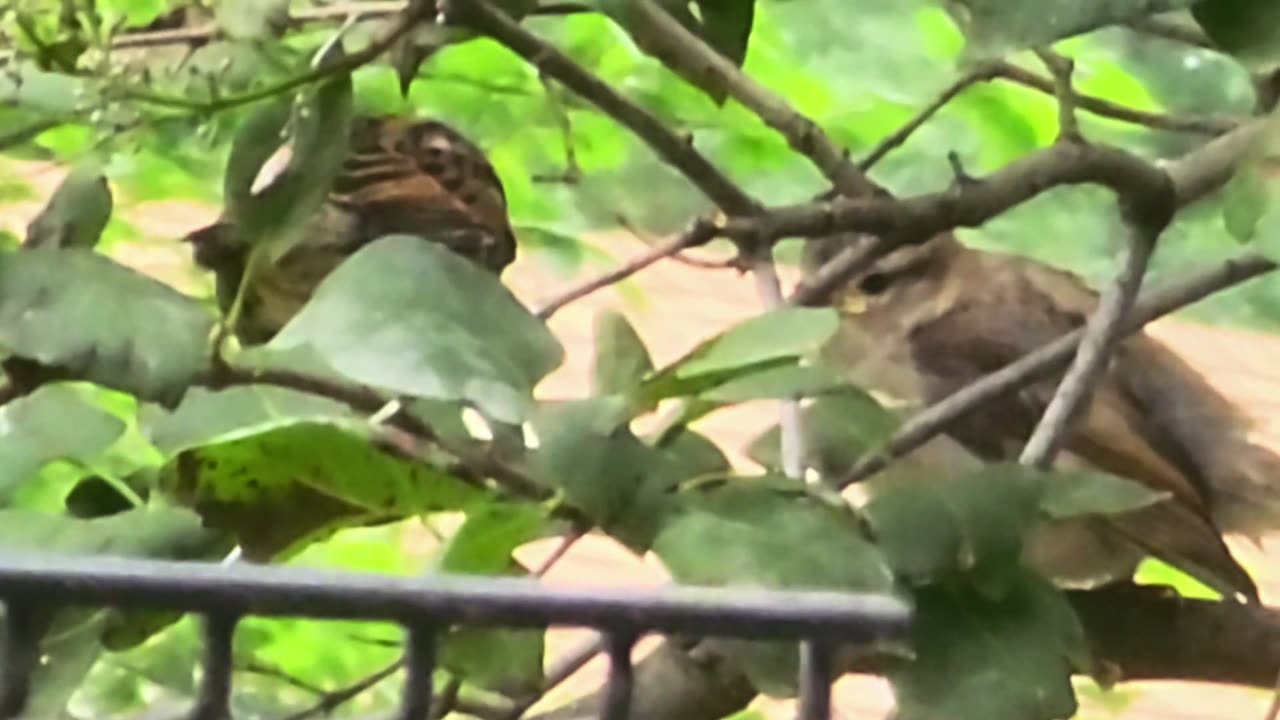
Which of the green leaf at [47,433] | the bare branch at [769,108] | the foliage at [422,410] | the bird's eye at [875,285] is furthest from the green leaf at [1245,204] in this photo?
the bird's eye at [875,285]

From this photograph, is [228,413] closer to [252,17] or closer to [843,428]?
[252,17]

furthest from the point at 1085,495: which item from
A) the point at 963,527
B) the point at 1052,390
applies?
the point at 1052,390

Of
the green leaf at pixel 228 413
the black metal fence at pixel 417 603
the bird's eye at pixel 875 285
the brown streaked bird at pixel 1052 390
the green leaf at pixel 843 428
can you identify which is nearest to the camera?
the black metal fence at pixel 417 603

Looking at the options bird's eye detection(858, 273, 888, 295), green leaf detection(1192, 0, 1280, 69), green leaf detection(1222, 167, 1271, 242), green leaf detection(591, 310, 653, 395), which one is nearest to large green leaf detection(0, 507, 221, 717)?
green leaf detection(591, 310, 653, 395)

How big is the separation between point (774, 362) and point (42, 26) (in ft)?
0.62

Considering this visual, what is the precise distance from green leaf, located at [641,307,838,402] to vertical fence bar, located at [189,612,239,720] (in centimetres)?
10

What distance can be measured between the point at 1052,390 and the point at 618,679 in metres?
0.66

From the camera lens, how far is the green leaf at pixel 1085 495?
1.27 feet

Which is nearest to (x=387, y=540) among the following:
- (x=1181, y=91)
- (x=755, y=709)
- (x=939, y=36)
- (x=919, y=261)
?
(x=755, y=709)

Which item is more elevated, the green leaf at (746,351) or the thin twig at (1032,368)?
the green leaf at (746,351)

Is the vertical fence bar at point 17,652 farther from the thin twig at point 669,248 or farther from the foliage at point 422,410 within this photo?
the thin twig at point 669,248

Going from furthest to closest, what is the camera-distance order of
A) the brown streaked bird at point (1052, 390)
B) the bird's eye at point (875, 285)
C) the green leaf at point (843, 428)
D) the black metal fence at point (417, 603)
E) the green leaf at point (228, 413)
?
the bird's eye at point (875, 285) < the brown streaked bird at point (1052, 390) < the green leaf at point (843, 428) < the green leaf at point (228, 413) < the black metal fence at point (417, 603)

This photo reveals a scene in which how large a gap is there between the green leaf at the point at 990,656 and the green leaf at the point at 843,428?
0.08 metres

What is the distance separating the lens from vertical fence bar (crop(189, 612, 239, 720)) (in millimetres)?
270
